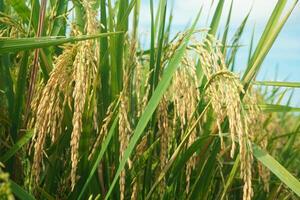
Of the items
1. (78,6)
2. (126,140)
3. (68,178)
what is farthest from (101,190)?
(78,6)

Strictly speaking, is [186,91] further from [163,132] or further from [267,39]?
[267,39]

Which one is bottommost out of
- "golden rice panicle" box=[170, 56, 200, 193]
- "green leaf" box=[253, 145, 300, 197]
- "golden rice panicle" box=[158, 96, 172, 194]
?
"green leaf" box=[253, 145, 300, 197]

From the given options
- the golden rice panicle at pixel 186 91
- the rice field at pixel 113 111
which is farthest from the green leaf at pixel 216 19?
the golden rice panicle at pixel 186 91

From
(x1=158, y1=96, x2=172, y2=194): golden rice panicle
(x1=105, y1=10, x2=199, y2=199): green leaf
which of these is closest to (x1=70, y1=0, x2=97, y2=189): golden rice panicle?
(x1=105, y1=10, x2=199, y2=199): green leaf

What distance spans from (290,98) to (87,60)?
207cm

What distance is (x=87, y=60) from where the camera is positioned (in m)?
1.34

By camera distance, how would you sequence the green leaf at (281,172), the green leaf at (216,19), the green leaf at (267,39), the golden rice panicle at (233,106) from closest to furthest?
1. the golden rice panicle at (233,106)
2. the green leaf at (281,172)
3. the green leaf at (267,39)
4. the green leaf at (216,19)

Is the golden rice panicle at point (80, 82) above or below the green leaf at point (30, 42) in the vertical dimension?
below

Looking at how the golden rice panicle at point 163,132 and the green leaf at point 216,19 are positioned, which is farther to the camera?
the green leaf at point 216,19

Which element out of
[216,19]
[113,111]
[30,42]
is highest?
[216,19]

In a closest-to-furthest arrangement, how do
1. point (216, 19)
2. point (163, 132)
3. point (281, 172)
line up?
1. point (281, 172)
2. point (163, 132)
3. point (216, 19)

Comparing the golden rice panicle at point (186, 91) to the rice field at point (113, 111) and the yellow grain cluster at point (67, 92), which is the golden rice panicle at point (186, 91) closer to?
the rice field at point (113, 111)

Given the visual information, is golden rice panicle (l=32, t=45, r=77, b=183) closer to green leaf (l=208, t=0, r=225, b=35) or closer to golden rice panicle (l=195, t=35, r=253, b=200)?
golden rice panicle (l=195, t=35, r=253, b=200)

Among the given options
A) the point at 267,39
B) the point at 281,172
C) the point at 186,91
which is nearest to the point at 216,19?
the point at 267,39
